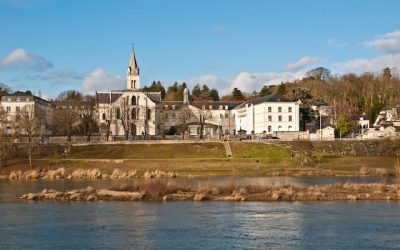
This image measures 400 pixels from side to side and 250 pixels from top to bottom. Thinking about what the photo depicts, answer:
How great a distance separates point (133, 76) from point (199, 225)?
93.6 meters

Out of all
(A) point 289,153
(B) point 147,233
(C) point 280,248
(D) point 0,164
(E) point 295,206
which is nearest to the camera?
(C) point 280,248

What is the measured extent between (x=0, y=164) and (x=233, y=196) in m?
44.6

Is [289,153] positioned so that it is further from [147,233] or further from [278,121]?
[147,233]

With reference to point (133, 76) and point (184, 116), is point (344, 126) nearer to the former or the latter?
point (184, 116)

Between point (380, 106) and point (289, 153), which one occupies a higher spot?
point (380, 106)

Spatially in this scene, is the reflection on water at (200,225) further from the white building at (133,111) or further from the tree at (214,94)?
the tree at (214,94)

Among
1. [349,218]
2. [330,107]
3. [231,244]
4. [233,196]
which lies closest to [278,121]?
[330,107]

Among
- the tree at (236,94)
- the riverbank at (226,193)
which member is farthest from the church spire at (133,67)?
the riverbank at (226,193)

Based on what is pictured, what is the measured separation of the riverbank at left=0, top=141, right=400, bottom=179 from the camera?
230 feet

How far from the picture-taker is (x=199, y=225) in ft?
105

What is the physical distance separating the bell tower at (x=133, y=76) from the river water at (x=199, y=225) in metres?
81.5

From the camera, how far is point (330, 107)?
136375 millimetres

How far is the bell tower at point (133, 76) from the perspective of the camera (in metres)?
123

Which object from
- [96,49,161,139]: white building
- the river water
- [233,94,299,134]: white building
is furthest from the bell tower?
the river water
